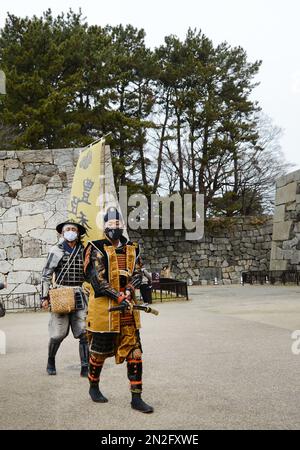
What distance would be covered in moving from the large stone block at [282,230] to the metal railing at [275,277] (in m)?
1.78

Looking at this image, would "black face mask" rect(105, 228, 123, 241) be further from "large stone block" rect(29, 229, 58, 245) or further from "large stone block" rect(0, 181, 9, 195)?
"large stone block" rect(0, 181, 9, 195)

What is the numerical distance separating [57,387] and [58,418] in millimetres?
1290

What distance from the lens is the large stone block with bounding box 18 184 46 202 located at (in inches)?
631

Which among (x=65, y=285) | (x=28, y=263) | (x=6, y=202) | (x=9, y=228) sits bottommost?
(x=65, y=285)

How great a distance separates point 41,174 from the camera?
16.2 meters

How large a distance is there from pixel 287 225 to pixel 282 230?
643 millimetres

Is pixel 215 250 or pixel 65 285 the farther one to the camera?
pixel 215 250

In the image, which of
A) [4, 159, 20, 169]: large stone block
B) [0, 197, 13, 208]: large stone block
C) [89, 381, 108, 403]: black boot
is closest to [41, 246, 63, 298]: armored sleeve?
[89, 381, 108, 403]: black boot

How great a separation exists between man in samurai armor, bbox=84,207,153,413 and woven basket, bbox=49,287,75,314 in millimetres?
1295

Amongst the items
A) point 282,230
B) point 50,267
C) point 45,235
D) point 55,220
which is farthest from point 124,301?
point 282,230

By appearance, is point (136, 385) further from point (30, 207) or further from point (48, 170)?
point (48, 170)

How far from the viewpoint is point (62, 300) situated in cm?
641

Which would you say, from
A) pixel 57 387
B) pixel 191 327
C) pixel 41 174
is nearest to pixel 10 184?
pixel 41 174

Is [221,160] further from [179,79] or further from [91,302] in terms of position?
[91,302]
